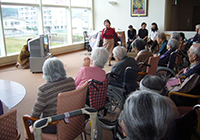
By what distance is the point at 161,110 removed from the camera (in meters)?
0.91

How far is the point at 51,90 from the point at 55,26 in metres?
7.83

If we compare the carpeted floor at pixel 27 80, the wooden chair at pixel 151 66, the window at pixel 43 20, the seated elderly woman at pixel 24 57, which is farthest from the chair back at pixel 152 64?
the window at pixel 43 20

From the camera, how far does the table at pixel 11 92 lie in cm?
347

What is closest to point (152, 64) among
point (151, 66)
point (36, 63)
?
point (151, 66)

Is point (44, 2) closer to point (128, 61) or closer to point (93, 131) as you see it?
point (128, 61)

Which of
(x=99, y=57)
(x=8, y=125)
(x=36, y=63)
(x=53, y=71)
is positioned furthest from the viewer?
(x=36, y=63)

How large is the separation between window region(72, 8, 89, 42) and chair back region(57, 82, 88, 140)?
868 centimetres

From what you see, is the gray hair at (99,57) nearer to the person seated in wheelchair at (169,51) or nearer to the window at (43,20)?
the person seated in wheelchair at (169,51)

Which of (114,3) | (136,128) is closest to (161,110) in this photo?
(136,128)

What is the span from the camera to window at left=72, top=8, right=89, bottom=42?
32.7 feet

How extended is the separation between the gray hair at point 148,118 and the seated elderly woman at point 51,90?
100 centimetres

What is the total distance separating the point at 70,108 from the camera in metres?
1.61

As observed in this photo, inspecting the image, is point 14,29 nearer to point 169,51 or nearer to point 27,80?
point 27,80

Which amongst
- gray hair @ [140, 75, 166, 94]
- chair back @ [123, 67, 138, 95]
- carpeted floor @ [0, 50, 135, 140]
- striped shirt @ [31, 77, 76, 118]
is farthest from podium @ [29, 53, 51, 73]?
gray hair @ [140, 75, 166, 94]
